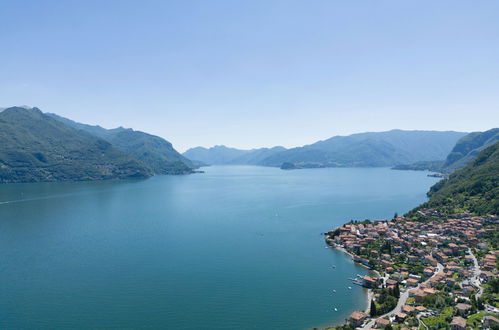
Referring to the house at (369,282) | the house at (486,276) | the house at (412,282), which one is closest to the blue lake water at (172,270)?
the house at (369,282)

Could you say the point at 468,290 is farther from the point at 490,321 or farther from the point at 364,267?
the point at 364,267

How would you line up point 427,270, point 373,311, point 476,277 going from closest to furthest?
point 373,311 → point 476,277 → point 427,270

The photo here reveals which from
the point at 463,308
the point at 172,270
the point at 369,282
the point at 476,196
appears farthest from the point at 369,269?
the point at 476,196

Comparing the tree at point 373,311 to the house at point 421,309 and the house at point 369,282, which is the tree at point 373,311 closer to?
the house at point 421,309

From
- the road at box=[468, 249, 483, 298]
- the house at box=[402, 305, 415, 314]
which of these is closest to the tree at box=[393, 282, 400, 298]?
the house at box=[402, 305, 415, 314]

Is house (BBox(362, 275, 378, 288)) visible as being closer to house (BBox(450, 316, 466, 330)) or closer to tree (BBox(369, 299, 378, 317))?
tree (BBox(369, 299, 378, 317))

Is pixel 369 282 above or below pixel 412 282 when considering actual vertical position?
below
